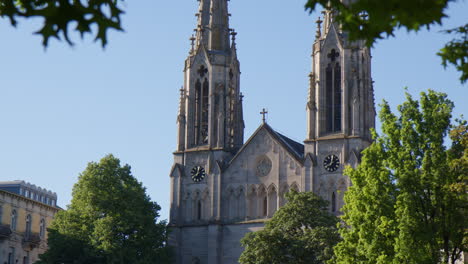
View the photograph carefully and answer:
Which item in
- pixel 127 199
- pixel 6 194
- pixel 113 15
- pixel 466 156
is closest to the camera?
pixel 113 15

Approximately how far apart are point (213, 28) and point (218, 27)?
50 centimetres

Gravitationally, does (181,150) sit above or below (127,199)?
above

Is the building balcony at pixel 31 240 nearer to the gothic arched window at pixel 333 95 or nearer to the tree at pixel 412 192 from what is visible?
the gothic arched window at pixel 333 95

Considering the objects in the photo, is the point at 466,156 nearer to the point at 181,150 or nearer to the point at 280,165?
the point at 280,165

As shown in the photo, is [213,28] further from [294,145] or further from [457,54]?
[457,54]

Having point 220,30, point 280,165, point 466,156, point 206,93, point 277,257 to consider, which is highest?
point 220,30

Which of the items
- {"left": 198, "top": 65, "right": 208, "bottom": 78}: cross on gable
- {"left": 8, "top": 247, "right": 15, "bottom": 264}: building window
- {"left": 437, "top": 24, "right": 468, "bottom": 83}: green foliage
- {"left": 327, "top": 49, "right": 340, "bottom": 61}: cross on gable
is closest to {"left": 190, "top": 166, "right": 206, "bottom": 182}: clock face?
{"left": 198, "top": 65, "right": 208, "bottom": 78}: cross on gable

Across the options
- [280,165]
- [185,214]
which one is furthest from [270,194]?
[185,214]

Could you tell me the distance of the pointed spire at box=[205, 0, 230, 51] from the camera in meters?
83.6

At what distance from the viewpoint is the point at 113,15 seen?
10.0 meters

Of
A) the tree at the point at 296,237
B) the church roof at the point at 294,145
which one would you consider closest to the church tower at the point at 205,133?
the church roof at the point at 294,145

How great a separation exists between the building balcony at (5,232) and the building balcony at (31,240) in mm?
3741

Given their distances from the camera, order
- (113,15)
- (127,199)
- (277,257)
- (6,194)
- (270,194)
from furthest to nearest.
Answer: (6,194)
(270,194)
(127,199)
(277,257)
(113,15)

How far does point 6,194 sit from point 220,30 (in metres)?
24.5
